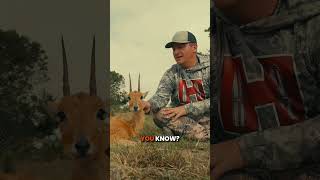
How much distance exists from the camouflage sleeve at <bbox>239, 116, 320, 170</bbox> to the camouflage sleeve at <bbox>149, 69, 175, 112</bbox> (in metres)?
0.78

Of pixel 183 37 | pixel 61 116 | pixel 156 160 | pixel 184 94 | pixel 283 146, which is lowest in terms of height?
pixel 156 160

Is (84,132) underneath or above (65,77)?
underneath

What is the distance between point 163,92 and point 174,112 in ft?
0.67

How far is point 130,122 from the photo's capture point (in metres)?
4.47

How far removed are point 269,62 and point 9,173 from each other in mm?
2565

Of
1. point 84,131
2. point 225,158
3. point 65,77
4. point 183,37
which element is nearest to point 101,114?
point 84,131

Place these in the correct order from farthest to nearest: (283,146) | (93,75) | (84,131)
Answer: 1. (93,75)
2. (283,146)
3. (84,131)

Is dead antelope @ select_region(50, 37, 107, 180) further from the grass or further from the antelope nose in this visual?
the grass

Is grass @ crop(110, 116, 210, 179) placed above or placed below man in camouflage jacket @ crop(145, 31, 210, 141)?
below

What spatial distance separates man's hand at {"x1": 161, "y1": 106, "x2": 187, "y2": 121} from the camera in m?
4.50

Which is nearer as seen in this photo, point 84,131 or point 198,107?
point 84,131

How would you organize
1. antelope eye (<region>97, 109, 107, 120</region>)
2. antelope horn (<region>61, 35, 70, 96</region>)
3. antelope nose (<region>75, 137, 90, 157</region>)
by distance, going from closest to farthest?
antelope nose (<region>75, 137, 90, 157</region>) → antelope eye (<region>97, 109, 107, 120</region>) → antelope horn (<region>61, 35, 70, 96</region>)

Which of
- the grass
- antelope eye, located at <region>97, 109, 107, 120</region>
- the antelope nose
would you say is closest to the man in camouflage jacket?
the grass

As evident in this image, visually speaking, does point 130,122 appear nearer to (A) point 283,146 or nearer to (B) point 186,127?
(B) point 186,127
